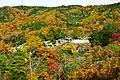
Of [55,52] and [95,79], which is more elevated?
[95,79]

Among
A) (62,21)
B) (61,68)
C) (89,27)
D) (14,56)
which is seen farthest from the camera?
(62,21)

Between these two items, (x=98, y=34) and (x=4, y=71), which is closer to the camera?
(x=4, y=71)

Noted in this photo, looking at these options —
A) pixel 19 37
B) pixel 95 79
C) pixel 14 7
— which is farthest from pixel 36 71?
pixel 14 7

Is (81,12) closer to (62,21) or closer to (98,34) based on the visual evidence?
(62,21)

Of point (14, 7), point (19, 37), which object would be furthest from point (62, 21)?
point (14, 7)

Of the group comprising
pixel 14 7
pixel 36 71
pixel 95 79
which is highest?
pixel 95 79

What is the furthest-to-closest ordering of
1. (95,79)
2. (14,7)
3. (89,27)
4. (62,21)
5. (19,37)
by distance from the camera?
(14,7) → (62,21) → (89,27) → (19,37) → (95,79)

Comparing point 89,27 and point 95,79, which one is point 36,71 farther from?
point 89,27
